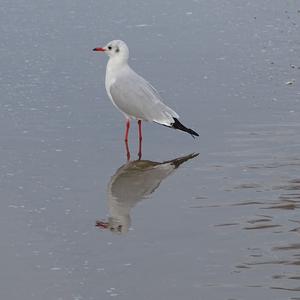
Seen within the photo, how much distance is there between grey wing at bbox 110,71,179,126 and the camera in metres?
8.31

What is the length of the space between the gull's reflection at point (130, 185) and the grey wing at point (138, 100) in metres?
0.78

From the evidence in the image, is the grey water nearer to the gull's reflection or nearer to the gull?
the gull's reflection

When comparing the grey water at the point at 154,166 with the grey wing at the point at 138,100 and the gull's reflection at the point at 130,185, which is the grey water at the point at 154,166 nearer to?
the gull's reflection at the point at 130,185

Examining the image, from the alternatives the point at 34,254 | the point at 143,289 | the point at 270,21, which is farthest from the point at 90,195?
the point at 270,21

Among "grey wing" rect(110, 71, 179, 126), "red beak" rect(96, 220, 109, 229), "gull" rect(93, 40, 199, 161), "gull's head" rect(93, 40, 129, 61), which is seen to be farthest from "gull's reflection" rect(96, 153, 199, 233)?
"gull's head" rect(93, 40, 129, 61)

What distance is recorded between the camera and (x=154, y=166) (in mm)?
7496

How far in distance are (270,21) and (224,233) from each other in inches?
304

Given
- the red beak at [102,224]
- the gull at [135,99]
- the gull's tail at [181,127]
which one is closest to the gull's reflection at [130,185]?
the red beak at [102,224]

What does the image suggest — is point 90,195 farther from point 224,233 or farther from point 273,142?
point 273,142

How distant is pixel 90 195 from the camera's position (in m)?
6.72

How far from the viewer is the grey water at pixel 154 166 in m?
5.23

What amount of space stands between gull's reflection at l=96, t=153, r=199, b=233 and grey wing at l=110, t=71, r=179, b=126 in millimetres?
781

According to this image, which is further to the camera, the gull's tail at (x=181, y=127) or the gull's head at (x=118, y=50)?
the gull's head at (x=118, y=50)

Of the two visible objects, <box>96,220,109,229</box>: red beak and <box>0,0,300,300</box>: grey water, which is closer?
<box>0,0,300,300</box>: grey water
